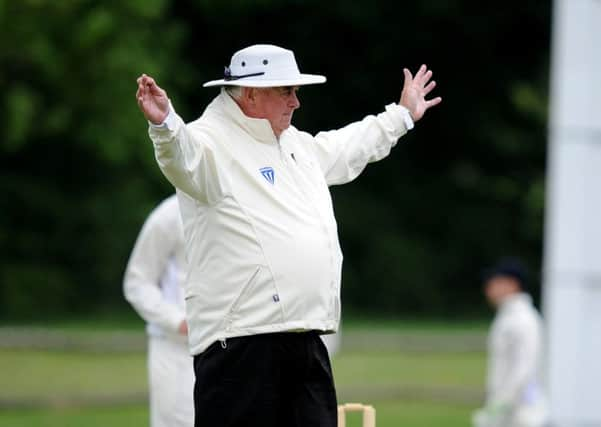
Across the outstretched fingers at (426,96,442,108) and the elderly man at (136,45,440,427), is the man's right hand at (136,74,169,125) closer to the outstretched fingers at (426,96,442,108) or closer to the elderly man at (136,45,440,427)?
the elderly man at (136,45,440,427)

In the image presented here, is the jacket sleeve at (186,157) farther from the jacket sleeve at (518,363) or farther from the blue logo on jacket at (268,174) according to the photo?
the jacket sleeve at (518,363)

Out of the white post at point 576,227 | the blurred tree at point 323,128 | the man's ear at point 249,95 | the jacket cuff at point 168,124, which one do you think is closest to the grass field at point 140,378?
the blurred tree at point 323,128

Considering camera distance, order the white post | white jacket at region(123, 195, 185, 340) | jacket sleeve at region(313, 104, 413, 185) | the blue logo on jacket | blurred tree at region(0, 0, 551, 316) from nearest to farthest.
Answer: the white post, the blue logo on jacket, jacket sleeve at region(313, 104, 413, 185), white jacket at region(123, 195, 185, 340), blurred tree at region(0, 0, 551, 316)

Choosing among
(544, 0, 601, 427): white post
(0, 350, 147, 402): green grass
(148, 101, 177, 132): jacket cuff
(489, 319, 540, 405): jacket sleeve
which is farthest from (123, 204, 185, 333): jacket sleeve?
(0, 350, 147, 402): green grass

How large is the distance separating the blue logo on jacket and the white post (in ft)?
4.79

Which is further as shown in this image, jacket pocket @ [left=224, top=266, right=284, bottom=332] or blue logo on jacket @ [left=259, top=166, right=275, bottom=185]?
blue logo on jacket @ [left=259, top=166, right=275, bottom=185]

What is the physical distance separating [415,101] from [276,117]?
86 cm

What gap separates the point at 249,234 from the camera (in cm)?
584

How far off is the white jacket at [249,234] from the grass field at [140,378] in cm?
670

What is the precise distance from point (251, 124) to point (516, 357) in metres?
5.41

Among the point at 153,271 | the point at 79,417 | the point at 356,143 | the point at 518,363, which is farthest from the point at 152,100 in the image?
the point at 79,417

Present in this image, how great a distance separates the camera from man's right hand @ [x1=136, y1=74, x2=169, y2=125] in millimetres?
5480

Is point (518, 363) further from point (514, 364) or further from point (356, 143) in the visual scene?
point (356, 143)

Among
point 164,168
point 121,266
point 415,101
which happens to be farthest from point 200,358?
point 121,266
